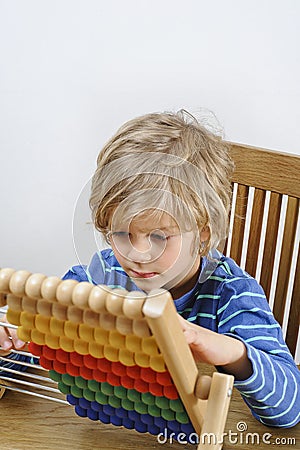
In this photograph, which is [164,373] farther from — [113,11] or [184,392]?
[113,11]

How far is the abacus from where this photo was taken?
25.0 inches

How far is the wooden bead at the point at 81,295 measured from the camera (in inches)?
25.2

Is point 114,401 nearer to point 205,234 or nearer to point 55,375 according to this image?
point 55,375

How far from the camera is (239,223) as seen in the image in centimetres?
124

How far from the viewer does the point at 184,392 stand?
0.71 meters

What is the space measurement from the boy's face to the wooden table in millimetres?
173

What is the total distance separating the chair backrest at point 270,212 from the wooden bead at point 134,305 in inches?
22.5

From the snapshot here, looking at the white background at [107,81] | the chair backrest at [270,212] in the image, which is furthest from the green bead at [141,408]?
the white background at [107,81]

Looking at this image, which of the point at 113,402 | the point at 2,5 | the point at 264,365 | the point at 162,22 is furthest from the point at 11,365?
the point at 2,5

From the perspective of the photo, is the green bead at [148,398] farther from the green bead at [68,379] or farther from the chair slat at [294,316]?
the chair slat at [294,316]

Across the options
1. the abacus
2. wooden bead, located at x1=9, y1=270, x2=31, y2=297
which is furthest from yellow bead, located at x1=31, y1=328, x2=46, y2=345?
wooden bead, located at x1=9, y1=270, x2=31, y2=297

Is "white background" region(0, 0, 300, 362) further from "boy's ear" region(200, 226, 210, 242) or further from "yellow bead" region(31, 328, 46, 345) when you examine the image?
"yellow bead" region(31, 328, 46, 345)

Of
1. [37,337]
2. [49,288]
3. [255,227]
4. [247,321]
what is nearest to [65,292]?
[49,288]

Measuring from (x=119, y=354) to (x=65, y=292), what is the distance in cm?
11
